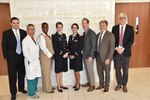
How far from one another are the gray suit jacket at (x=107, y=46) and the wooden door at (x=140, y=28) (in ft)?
6.92

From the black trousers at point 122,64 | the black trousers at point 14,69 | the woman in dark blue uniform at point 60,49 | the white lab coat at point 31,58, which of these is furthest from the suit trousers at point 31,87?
the black trousers at point 122,64

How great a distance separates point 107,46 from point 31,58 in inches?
62.4

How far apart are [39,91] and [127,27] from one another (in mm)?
2429

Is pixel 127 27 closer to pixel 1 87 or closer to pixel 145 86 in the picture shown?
pixel 145 86

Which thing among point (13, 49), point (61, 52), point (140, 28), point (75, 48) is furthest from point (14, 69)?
point (140, 28)

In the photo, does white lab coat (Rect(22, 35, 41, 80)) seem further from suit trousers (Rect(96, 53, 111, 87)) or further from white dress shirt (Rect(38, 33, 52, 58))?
suit trousers (Rect(96, 53, 111, 87))

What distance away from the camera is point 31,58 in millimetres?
3516

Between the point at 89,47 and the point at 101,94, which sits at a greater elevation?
the point at 89,47

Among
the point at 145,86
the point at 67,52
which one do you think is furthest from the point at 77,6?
the point at 145,86

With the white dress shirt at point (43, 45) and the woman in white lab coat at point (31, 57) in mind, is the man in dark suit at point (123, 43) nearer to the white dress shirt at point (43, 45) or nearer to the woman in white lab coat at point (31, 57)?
the white dress shirt at point (43, 45)

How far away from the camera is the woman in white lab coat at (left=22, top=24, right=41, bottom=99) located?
345 cm

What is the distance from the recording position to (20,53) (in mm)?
3652

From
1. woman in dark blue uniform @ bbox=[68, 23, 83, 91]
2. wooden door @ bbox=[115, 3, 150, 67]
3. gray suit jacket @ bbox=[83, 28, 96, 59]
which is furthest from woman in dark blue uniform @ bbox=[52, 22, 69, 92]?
wooden door @ bbox=[115, 3, 150, 67]

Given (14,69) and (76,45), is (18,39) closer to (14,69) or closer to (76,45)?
(14,69)
